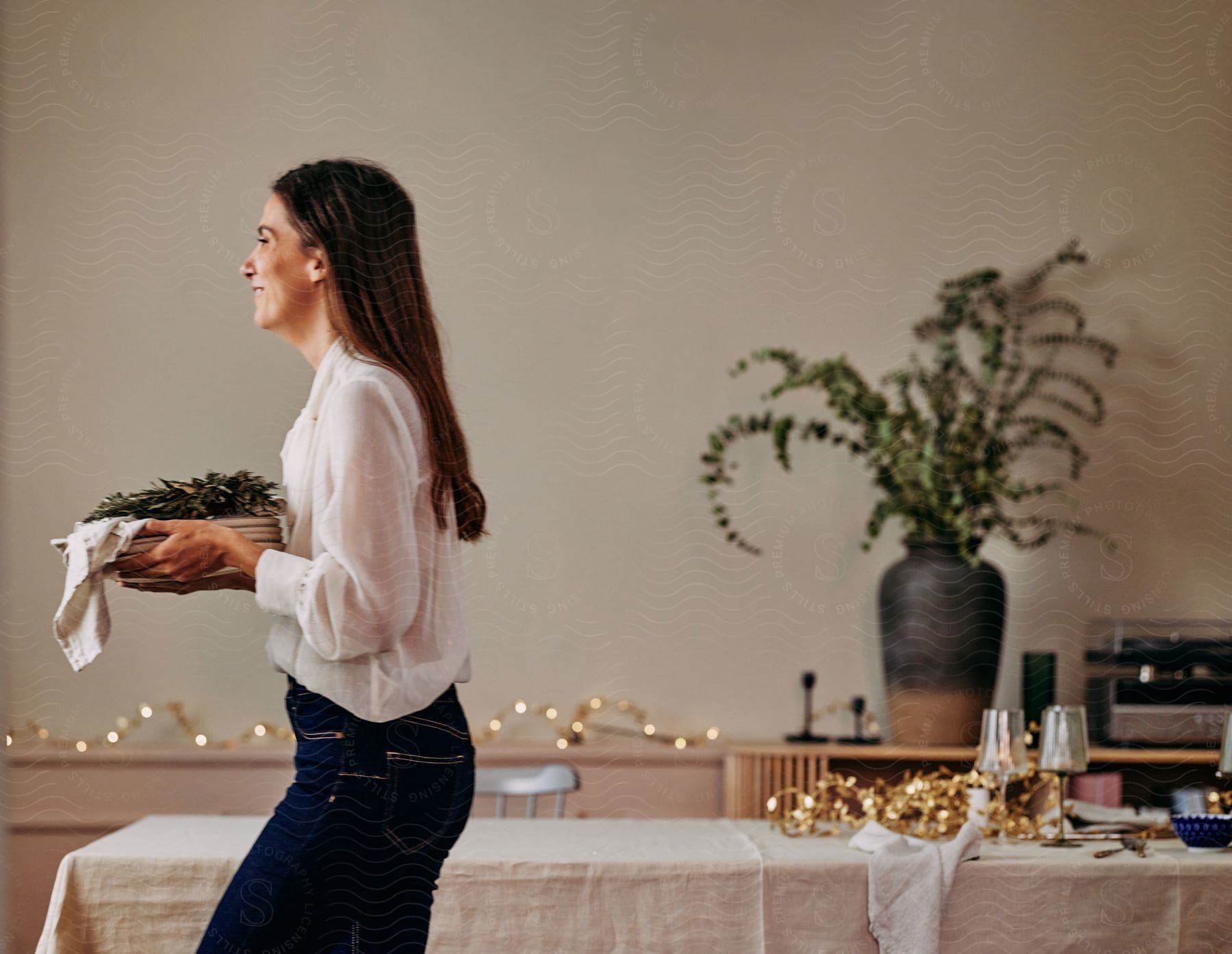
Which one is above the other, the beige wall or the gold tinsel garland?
the beige wall

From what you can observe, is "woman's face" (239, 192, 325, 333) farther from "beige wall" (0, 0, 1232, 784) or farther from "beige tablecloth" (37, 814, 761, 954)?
"beige tablecloth" (37, 814, 761, 954)

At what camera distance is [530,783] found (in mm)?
1680

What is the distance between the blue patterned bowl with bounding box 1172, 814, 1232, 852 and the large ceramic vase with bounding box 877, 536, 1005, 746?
1.88ft

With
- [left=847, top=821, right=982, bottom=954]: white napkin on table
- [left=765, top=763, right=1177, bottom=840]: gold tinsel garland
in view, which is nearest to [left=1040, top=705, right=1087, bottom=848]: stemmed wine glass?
[left=765, top=763, right=1177, bottom=840]: gold tinsel garland

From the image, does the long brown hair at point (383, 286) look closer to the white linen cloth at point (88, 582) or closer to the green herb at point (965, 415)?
the white linen cloth at point (88, 582)

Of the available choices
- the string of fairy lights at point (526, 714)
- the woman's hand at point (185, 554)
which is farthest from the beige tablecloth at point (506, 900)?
the string of fairy lights at point (526, 714)

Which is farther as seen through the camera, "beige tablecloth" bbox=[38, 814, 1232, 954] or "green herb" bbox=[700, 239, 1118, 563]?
"green herb" bbox=[700, 239, 1118, 563]

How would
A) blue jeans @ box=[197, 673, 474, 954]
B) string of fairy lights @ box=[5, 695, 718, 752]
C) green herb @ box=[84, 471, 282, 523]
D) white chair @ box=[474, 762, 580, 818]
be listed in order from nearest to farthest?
blue jeans @ box=[197, 673, 474, 954] → green herb @ box=[84, 471, 282, 523] → white chair @ box=[474, 762, 580, 818] → string of fairy lights @ box=[5, 695, 718, 752]

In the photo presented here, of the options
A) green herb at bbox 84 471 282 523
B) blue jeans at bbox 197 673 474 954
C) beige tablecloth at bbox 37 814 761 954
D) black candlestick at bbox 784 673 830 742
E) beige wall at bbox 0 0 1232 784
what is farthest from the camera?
black candlestick at bbox 784 673 830 742

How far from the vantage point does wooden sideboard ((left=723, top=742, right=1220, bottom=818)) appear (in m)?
1.79

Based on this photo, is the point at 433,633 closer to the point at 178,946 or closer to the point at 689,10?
the point at 178,946

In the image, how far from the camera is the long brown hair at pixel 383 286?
89 cm

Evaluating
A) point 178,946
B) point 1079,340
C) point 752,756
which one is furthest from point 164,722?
point 1079,340

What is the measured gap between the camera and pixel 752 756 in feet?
6.01
